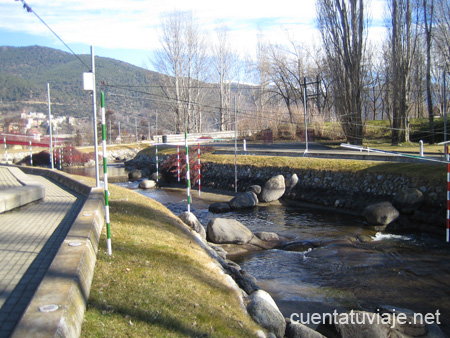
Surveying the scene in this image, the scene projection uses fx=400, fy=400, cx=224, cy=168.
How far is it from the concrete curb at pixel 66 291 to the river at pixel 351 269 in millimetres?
4215

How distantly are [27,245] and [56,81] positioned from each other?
148669 mm

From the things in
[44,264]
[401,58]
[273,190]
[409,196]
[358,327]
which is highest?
[401,58]

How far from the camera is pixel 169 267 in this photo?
22.7 ft

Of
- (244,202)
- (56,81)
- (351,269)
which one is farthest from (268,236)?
(56,81)

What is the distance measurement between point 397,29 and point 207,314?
103 ft

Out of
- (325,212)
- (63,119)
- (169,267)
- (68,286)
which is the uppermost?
(63,119)

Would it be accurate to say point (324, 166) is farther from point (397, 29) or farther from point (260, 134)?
point (260, 134)

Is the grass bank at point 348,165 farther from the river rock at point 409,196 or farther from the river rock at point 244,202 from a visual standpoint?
the river rock at point 244,202

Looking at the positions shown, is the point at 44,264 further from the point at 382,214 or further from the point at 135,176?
the point at 135,176

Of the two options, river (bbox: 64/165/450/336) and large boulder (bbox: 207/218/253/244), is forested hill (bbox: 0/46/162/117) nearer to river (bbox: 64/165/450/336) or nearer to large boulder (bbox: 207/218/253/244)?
large boulder (bbox: 207/218/253/244)

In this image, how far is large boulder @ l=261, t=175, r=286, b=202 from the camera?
69.3 ft

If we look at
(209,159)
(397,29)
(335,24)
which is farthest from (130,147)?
(397,29)

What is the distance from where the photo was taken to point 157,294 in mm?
5750

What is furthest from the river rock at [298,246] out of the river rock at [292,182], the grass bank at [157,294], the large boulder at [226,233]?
the river rock at [292,182]
